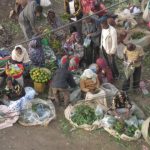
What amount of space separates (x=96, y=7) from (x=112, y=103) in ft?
9.10

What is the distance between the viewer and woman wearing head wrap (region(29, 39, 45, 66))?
443 inches

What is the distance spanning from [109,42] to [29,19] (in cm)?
232

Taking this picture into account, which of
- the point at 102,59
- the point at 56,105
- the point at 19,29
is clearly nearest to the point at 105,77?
the point at 102,59

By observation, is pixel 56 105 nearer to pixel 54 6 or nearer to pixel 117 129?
pixel 117 129

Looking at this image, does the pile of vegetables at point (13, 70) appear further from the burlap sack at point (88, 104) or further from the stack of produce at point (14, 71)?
the burlap sack at point (88, 104)

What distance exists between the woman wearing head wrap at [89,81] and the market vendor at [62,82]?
0.24 meters

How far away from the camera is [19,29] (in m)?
13.3

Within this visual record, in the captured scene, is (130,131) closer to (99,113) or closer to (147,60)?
(99,113)

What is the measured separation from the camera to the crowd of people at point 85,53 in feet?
34.1

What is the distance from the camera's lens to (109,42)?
1083 centimetres

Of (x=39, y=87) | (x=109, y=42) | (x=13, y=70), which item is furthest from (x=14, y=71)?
(x=109, y=42)

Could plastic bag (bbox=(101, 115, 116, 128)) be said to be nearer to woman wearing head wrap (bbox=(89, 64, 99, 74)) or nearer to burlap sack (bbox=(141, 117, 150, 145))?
burlap sack (bbox=(141, 117, 150, 145))

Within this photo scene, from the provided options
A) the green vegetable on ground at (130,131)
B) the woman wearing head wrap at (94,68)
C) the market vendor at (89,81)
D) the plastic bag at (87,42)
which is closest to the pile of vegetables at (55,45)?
the plastic bag at (87,42)

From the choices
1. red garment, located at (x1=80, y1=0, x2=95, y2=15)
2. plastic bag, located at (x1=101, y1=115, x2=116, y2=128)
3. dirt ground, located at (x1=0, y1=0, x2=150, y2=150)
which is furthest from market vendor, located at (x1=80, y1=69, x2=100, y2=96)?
red garment, located at (x1=80, y1=0, x2=95, y2=15)
